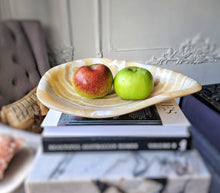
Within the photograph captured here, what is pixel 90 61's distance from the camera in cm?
39

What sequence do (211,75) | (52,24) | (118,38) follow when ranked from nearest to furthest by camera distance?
(52,24) → (118,38) → (211,75)

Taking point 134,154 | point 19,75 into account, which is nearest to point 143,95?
point 134,154

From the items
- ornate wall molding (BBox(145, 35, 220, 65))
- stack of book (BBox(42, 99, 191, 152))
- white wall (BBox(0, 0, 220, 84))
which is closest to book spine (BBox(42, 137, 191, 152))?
stack of book (BBox(42, 99, 191, 152))

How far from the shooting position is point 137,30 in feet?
2.35

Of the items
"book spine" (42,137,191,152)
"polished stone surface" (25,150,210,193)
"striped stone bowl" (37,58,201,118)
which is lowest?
"polished stone surface" (25,150,210,193)

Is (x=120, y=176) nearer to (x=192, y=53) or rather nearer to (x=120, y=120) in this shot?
(x=120, y=120)

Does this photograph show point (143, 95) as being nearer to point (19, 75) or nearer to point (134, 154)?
point (134, 154)

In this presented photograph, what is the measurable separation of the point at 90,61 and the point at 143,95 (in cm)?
16

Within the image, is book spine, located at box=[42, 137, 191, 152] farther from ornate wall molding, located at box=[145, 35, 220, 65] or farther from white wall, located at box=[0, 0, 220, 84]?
ornate wall molding, located at box=[145, 35, 220, 65]

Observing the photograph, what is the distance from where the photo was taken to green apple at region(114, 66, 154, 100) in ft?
0.90

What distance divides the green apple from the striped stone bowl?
0.5 inches

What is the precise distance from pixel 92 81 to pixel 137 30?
51cm

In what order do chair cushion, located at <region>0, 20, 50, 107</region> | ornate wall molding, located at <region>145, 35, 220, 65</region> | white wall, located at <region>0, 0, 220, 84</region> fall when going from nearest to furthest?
chair cushion, located at <region>0, 20, 50, 107</region>
white wall, located at <region>0, 0, 220, 84</region>
ornate wall molding, located at <region>145, 35, 220, 65</region>

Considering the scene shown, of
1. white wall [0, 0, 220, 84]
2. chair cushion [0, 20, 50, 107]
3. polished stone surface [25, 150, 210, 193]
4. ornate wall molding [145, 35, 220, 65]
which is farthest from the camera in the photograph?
ornate wall molding [145, 35, 220, 65]
